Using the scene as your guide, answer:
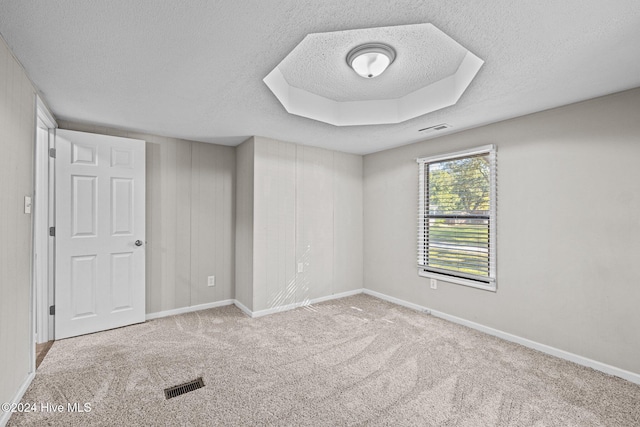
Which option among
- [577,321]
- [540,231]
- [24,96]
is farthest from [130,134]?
[577,321]

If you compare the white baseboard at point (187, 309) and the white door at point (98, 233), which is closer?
the white door at point (98, 233)

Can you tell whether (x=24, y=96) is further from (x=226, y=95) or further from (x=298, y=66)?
(x=298, y=66)

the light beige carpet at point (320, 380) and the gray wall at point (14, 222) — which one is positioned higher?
the gray wall at point (14, 222)

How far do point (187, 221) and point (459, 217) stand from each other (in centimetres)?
330

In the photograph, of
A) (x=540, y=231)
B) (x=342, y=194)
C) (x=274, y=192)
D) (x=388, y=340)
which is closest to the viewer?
(x=540, y=231)

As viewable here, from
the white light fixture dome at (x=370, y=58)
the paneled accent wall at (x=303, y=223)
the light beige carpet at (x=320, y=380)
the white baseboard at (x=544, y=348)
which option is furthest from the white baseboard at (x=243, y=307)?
the white light fixture dome at (x=370, y=58)

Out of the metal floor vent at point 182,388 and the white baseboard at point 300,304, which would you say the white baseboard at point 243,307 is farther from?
the metal floor vent at point 182,388

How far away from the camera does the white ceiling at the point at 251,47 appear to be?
1.35m

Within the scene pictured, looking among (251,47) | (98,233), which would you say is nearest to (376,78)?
(251,47)

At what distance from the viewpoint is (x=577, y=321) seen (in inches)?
94.9

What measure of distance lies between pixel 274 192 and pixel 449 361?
8.43ft

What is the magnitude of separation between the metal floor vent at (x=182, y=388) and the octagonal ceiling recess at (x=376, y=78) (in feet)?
7.47

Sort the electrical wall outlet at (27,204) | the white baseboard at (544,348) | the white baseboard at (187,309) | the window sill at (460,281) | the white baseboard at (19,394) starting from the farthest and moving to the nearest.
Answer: the white baseboard at (187,309) → the window sill at (460,281) → the white baseboard at (544,348) → the electrical wall outlet at (27,204) → the white baseboard at (19,394)

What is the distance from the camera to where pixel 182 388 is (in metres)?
2.03
